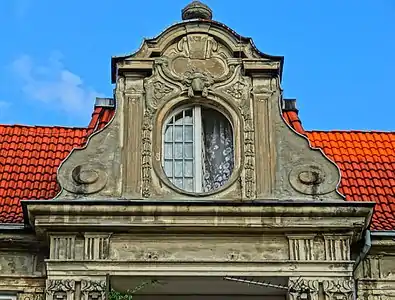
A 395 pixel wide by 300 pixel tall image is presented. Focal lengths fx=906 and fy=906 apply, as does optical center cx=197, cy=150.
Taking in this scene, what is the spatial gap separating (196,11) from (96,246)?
5026mm

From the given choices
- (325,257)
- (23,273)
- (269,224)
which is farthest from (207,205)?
(23,273)

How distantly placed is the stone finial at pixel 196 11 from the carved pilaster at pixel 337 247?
4864 mm

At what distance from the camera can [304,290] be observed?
43.8 feet

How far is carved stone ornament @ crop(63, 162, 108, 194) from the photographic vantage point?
13914mm

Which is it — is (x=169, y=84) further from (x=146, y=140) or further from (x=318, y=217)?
(x=318, y=217)

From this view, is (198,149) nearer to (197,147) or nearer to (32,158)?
(197,147)

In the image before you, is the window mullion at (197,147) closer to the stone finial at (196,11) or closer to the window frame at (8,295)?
the stone finial at (196,11)

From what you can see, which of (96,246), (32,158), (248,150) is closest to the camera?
(96,246)

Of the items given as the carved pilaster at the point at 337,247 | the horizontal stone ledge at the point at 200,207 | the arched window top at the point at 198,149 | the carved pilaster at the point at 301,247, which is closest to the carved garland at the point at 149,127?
the arched window top at the point at 198,149

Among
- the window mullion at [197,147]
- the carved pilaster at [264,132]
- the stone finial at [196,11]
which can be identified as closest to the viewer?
the carved pilaster at [264,132]

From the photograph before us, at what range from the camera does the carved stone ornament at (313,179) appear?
14.0 metres

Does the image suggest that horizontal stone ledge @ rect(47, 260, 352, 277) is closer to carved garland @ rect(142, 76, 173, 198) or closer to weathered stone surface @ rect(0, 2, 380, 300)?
weathered stone surface @ rect(0, 2, 380, 300)

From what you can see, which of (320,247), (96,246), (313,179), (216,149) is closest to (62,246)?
(96,246)

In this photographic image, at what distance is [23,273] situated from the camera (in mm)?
13898
